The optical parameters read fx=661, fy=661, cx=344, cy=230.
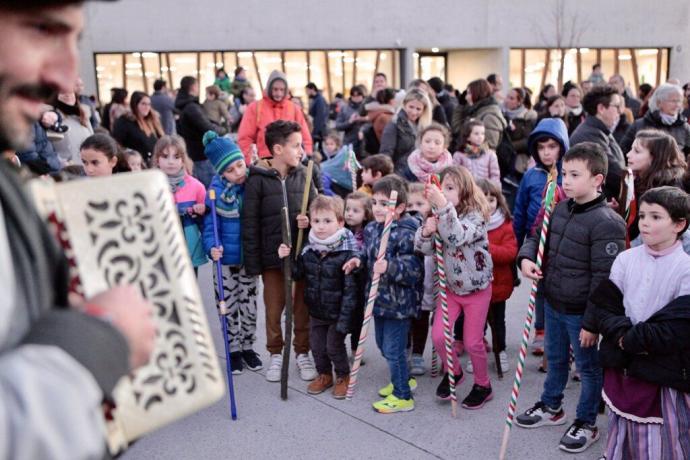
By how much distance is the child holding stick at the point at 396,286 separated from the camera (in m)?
4.33

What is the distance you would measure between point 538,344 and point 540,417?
119 centimetres

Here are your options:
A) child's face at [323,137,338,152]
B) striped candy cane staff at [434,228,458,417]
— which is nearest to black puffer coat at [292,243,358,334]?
striped candy cane staff at [434,228,458,417]

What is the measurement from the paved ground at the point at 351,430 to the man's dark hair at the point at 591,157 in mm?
1583

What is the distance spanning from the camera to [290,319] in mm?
4594

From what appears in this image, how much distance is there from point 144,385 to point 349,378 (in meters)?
3.48

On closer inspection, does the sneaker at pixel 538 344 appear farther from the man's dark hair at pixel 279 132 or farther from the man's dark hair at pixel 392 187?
the man's dark hair at pixel 279 132

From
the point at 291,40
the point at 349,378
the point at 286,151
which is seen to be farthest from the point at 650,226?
the point at 291,40

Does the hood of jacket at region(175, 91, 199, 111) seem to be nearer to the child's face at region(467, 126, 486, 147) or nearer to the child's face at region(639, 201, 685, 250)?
the child's face at region(467, 126, 486, 147)

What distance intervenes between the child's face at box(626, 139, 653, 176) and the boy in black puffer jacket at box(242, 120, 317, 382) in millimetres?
2282

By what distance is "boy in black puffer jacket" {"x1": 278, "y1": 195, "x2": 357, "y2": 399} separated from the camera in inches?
177

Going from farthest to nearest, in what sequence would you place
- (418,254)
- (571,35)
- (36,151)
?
(571,35)
(36,151)
(418,254)

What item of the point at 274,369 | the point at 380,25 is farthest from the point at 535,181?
the point at 380,25

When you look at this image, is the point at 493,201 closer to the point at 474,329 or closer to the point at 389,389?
the point at 474,329

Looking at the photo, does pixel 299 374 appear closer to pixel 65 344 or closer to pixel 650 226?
pixel 650 226
